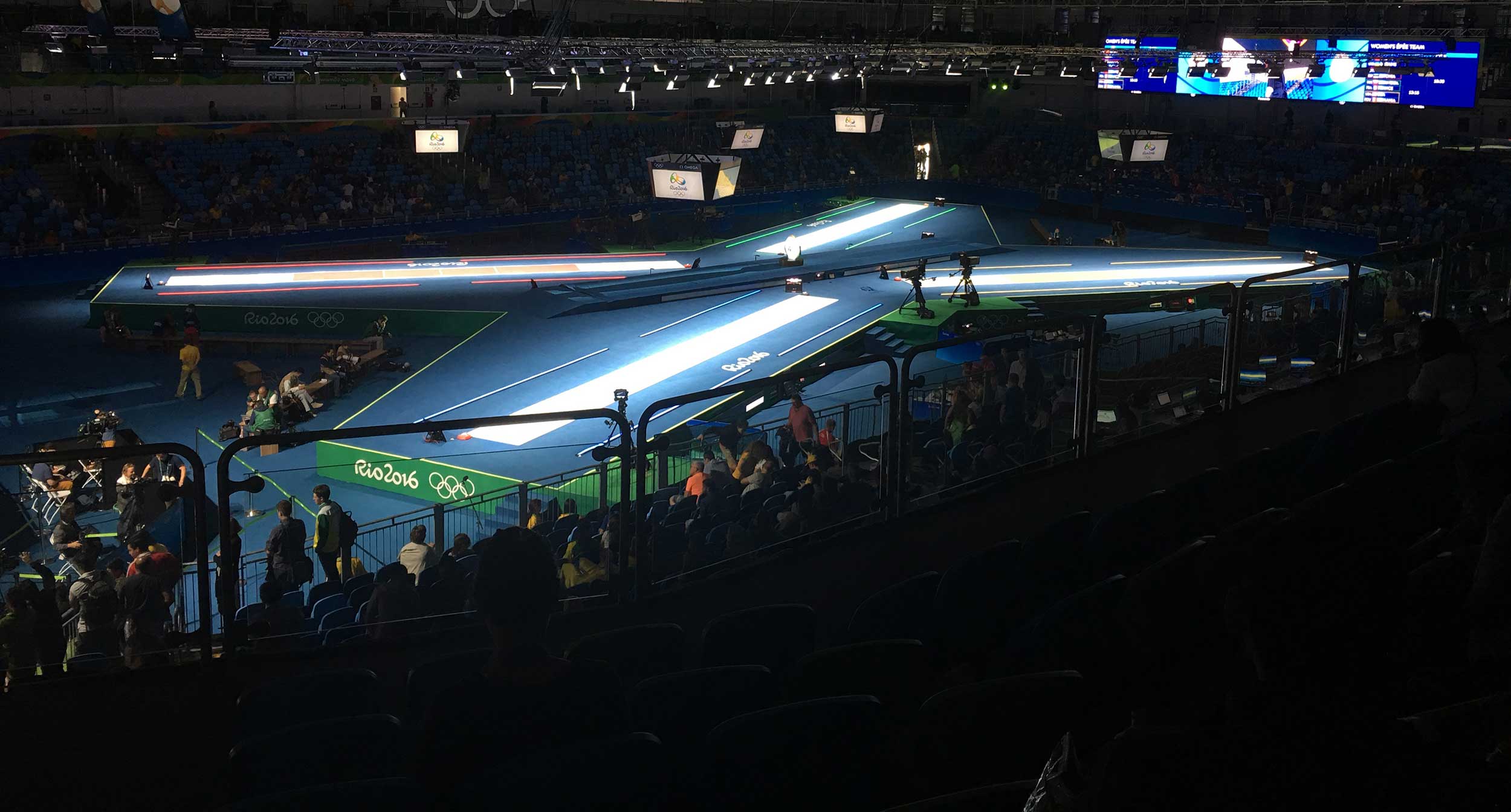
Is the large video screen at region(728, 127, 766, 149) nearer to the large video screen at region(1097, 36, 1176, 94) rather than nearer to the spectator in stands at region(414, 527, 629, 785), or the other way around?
the large video screen at region(1097, 36, 1176, 94)

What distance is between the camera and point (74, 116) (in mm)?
31828

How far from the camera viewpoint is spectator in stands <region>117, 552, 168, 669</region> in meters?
5.10

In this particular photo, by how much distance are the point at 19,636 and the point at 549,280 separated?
71.6 feet

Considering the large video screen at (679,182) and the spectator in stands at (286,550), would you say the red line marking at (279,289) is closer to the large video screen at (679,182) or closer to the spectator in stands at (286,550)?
the large video screen at (679,182)

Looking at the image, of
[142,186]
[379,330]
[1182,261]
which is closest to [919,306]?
[379,330]

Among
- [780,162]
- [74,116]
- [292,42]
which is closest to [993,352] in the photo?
[292,42]

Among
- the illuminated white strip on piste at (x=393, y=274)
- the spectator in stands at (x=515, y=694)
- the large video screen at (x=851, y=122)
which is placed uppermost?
the large video screen at (x=851, y=122)

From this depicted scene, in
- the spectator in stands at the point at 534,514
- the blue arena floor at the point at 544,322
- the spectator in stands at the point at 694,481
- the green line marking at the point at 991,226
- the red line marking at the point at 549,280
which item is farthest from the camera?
the green line marking at the point at 991,226

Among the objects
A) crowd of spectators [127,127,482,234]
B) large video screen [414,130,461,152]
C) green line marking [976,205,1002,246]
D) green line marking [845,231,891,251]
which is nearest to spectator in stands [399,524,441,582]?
large video screen [414,130,461,152]

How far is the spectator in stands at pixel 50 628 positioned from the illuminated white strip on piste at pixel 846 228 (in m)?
26.5

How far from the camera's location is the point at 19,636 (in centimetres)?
489

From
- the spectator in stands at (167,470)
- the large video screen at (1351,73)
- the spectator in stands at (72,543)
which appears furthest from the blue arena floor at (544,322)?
the spectator in stands at (72,543)

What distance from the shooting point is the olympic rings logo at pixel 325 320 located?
73.0 ft

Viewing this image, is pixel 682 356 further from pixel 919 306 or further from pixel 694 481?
pixel 694 481
